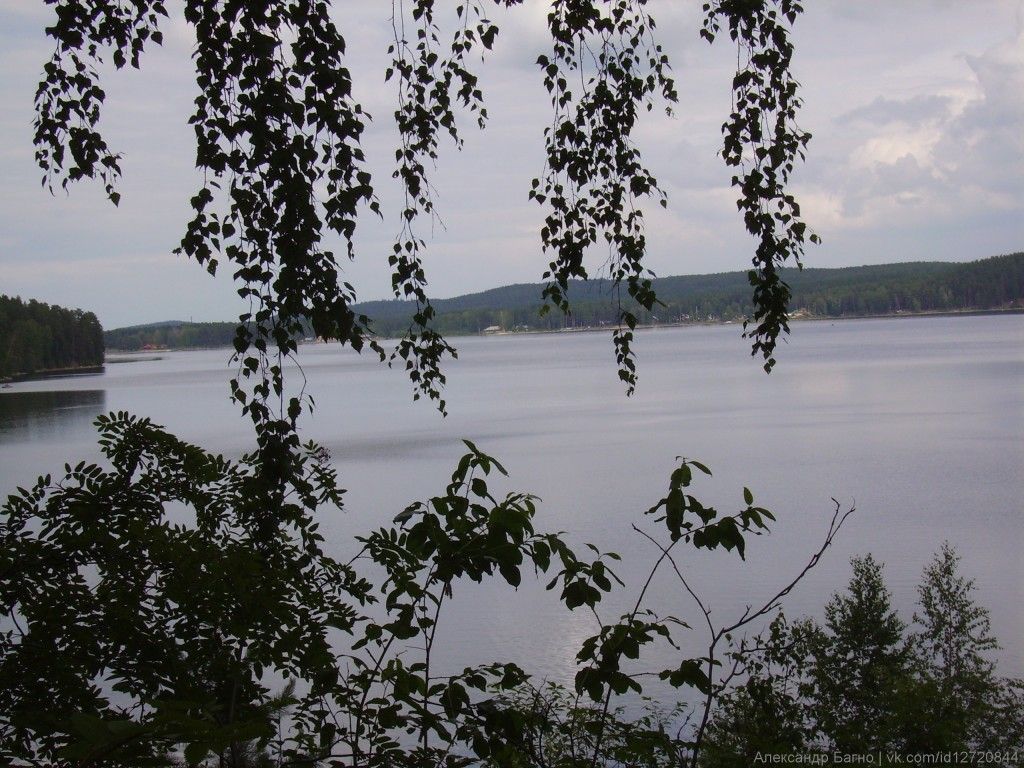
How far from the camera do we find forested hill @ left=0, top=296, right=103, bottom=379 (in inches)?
2712

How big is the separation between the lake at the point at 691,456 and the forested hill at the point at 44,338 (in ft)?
56.9

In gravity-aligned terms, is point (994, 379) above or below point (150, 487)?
below

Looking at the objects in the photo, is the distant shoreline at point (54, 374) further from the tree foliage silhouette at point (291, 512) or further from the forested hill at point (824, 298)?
the tree foliage silhouette at point (291, 512)

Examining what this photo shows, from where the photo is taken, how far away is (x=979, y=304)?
109312 mm

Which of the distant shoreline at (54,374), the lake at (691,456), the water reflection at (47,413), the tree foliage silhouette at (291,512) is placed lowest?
the lake at (691,456)

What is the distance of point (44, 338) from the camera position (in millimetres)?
72750

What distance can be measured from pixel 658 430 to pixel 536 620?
58.5ft

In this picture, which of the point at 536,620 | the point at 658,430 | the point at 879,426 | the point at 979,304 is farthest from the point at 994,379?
the point at 979,304

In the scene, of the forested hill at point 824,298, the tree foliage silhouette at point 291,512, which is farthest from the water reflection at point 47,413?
the forested hill at point 824,298

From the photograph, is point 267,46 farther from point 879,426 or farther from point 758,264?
point 879,426

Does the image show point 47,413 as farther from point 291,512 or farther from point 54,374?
point 54,374

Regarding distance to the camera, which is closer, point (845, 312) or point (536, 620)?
point (536, 620)

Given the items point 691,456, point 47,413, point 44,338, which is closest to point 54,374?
point 44,338

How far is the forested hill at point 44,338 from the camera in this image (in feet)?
226
